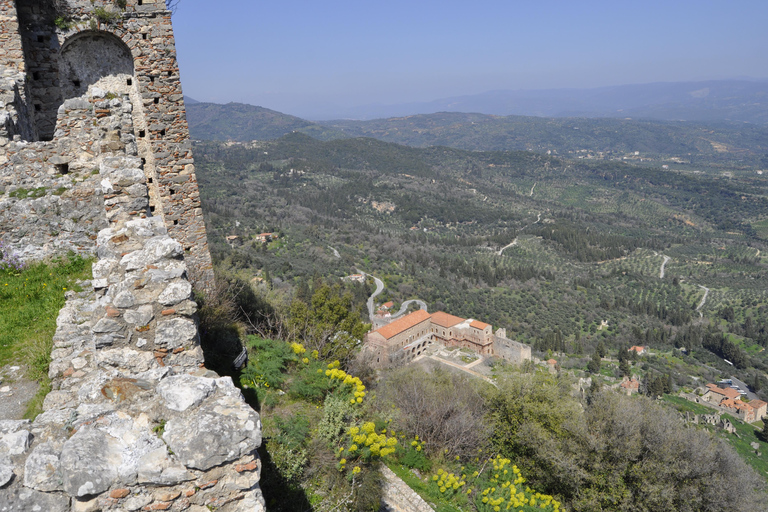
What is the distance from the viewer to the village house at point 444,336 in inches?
1732

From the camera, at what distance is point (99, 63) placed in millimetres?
9617

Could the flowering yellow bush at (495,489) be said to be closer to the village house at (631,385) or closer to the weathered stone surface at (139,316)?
the weathered stone surface at (139,316)

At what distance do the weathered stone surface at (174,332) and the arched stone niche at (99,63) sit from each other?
7.85 m

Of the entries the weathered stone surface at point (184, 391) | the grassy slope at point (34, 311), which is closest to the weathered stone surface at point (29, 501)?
the weathered stone surface at point (184, 391)

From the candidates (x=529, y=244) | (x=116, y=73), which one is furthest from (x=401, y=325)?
(x=529, y=244)

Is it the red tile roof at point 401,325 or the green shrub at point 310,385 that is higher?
the green shrub at point 310,385

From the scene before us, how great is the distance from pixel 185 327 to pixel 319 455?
3.94 m

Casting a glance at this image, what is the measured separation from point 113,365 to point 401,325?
137ft

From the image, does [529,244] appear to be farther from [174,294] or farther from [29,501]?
[29,501]

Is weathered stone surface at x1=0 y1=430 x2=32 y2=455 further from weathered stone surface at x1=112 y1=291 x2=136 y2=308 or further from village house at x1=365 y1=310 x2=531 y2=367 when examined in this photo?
village house at x1=365 y1=310 x2=531 y2=367

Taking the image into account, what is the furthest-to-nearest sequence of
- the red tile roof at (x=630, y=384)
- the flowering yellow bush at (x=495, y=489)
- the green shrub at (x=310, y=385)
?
the red tile roof at (x=630, y=384)
the flowering yellow bush at (x=495, y=489)
the green shrub at (x=310, y=385)

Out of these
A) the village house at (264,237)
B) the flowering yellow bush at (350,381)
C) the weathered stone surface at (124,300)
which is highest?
the weathered stone surface at (124,300)

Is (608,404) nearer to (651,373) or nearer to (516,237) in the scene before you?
(651,373)

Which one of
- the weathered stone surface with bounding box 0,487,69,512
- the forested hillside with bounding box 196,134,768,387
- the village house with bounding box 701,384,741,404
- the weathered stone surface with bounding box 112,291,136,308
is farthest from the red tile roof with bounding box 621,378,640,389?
the weathered stone surface with bounding box 0,487,69,512
